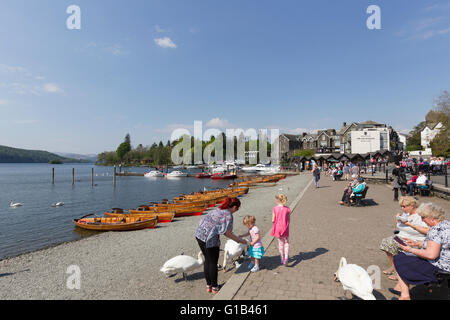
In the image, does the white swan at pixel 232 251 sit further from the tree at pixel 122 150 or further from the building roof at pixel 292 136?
the tree at pixel 122 150

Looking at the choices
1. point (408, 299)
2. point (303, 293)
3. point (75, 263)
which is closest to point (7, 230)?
point (75, 263)

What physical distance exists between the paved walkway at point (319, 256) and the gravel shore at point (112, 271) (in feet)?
3.47

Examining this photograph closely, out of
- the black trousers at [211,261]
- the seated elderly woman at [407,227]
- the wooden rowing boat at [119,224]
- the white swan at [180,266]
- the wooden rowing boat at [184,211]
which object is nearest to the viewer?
the seated elderly woman at [407,227]

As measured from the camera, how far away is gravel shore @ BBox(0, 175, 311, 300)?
5.65 metres

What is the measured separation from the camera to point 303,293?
4383 millimetres

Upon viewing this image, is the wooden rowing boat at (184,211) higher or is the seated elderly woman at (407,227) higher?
the seated elderly woman at (407,227)

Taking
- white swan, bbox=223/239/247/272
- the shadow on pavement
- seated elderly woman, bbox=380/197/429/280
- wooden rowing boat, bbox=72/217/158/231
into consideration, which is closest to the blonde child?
the shadow on pavement

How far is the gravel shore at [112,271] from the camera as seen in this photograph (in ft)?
18.5

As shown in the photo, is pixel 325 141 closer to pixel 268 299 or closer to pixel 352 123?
pixel 352 123

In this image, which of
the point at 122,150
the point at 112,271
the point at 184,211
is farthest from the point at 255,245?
the point at 122,150

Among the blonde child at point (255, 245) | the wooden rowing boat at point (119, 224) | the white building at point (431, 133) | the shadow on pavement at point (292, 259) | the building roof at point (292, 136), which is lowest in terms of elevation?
the wooden rowing boat at point (119, 224)

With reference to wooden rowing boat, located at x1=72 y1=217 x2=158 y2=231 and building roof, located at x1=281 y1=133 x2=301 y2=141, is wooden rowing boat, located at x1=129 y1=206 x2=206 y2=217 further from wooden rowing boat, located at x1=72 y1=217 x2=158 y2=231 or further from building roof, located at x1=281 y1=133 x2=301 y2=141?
building roof, located at x1=281 y1=133 x2=301 y2=141

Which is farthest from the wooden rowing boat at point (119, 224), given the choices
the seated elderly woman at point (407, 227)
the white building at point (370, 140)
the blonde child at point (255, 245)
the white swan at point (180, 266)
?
the white building at point (370, 140)

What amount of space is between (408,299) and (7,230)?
22425mm
